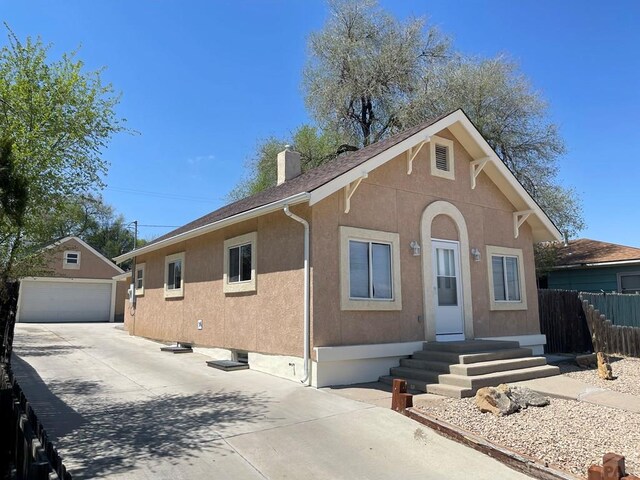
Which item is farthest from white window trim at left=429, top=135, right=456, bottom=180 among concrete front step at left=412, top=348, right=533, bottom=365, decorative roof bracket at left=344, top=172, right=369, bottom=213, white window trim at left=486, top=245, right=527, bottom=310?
concrete front step at left=412, top=348, right=533, bottom=365

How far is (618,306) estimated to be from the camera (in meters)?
15.1

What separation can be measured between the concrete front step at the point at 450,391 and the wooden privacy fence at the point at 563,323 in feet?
27.0

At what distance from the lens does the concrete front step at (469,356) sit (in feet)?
29.8

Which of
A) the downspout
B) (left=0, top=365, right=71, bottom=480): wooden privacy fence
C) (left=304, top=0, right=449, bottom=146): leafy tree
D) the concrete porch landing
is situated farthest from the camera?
(left=304, top=0, right=449, bottom=146): leafy tree

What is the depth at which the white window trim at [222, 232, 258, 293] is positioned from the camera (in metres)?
10.7

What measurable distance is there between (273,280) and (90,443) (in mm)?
5098

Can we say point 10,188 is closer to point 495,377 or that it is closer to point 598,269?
point 495,377

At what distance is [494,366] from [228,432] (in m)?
5.54

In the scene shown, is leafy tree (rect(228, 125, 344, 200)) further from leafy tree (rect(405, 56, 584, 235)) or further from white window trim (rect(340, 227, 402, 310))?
white window trim (rect(340, 227, 402, 310))

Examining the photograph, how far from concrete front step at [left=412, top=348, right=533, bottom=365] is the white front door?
1.14 m

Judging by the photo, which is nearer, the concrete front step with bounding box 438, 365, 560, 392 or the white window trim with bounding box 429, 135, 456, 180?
the concrete front step with bounding box 438, 365, 560, 392

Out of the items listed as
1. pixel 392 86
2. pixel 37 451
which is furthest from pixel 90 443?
pixel 392 86

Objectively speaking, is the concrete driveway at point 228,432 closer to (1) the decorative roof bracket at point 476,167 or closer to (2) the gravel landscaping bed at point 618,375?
(2) the gravel landscaping bed at point 618,375

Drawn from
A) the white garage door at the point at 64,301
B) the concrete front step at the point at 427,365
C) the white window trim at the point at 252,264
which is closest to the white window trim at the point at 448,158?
the concrete front step at the point at 427,365
